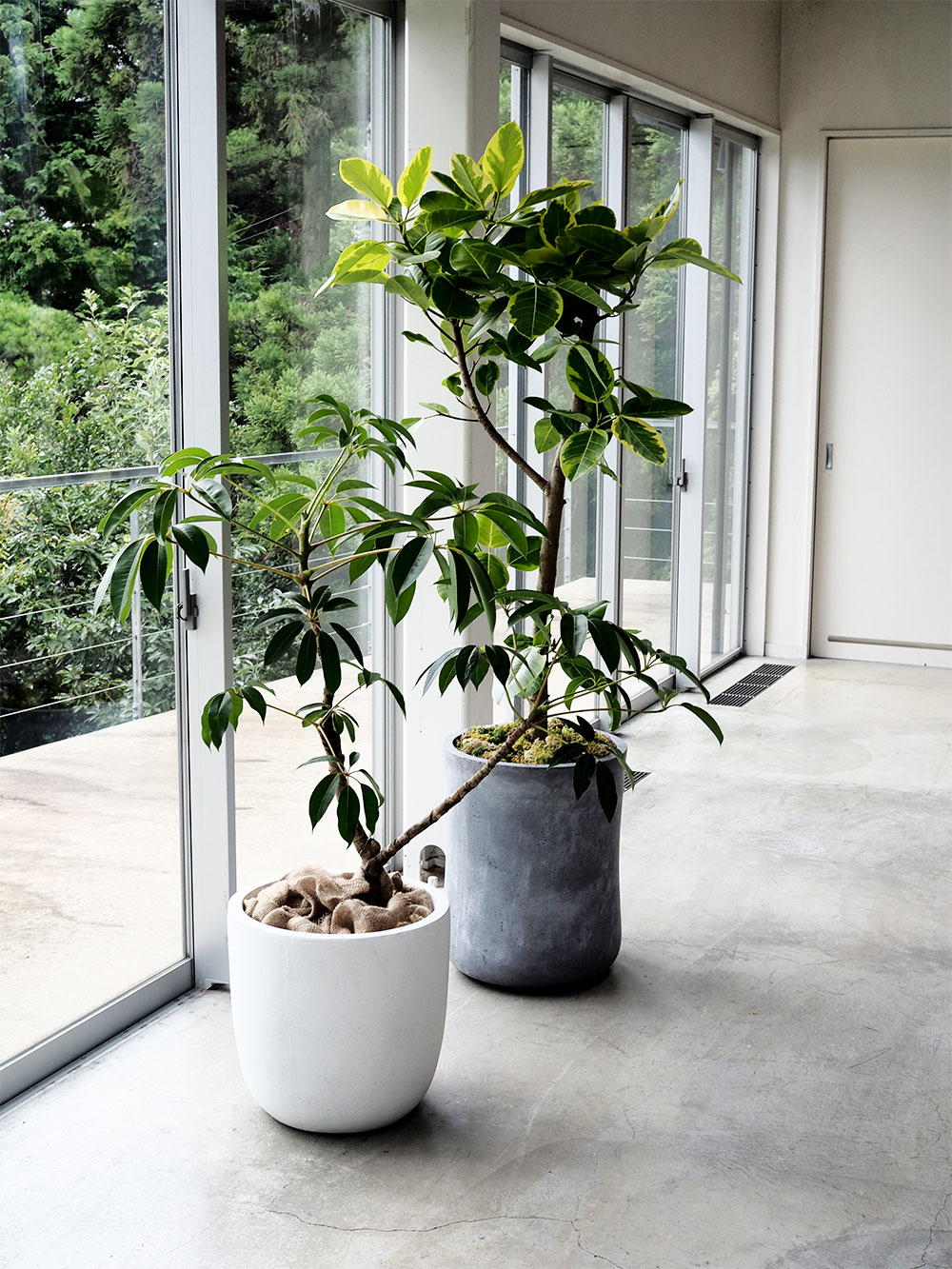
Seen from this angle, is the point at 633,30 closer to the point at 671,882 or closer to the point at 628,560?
the point at 628,560

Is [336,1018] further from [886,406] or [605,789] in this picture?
[886,406]

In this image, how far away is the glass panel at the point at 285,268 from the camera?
2.91 m

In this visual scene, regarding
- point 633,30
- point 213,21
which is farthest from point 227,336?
point 633,30

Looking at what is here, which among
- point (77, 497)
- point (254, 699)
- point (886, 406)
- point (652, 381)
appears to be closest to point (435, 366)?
point (77, 497)

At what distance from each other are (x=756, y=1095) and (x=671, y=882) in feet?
3.76

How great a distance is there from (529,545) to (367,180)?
760 mm

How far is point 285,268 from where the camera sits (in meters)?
3.07

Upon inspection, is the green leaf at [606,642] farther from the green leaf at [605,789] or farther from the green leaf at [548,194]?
the green leaf at [548,194]

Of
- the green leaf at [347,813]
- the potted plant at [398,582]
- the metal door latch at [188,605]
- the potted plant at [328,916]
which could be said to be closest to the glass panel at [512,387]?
the potted plant at [398,582]

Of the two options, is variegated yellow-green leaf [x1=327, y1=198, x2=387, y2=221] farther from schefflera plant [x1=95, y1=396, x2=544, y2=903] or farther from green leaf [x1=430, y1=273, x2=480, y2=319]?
schefflera plant [x1=95, y1=396, x2=544, y2=903]

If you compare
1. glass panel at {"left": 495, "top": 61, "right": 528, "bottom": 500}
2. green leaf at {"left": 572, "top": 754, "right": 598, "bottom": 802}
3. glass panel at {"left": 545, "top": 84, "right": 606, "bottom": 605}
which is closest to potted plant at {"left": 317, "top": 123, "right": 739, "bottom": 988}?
green leaf at {"left": 572, "top": 754, "right": 598, "bottom": 802}

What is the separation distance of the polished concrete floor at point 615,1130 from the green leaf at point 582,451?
1.16 metres

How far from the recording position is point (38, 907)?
2.43 meters

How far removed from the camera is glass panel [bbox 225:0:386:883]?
9.56ft
